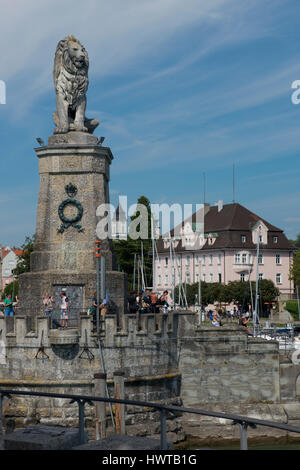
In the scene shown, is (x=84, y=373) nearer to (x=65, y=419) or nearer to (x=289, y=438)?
(x=65, y=419)

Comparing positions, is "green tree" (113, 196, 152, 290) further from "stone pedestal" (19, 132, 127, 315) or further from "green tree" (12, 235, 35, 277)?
"stone pedestal" (19, 132, 127, 315)

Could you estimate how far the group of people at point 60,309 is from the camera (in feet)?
77.6

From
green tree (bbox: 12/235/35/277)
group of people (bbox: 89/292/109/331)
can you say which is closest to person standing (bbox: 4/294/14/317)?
group of people (bbox: 89/292/109/331)

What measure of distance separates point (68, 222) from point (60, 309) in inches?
123

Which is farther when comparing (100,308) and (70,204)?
(70,204)

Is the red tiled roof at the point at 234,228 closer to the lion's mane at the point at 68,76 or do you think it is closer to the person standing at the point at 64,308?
the lion's mane at the point at 68,76

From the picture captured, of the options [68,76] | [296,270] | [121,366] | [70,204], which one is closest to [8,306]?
[70,204]

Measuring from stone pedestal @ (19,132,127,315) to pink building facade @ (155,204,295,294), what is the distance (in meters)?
54.9

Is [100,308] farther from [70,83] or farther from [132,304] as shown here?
[70,83]

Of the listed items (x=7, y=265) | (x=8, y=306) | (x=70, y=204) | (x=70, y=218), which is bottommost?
(x=8, y=306)

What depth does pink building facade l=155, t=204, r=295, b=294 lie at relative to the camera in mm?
81188

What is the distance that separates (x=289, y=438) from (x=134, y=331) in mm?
7705

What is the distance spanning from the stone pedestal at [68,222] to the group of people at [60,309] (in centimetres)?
37

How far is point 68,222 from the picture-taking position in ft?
82.0
